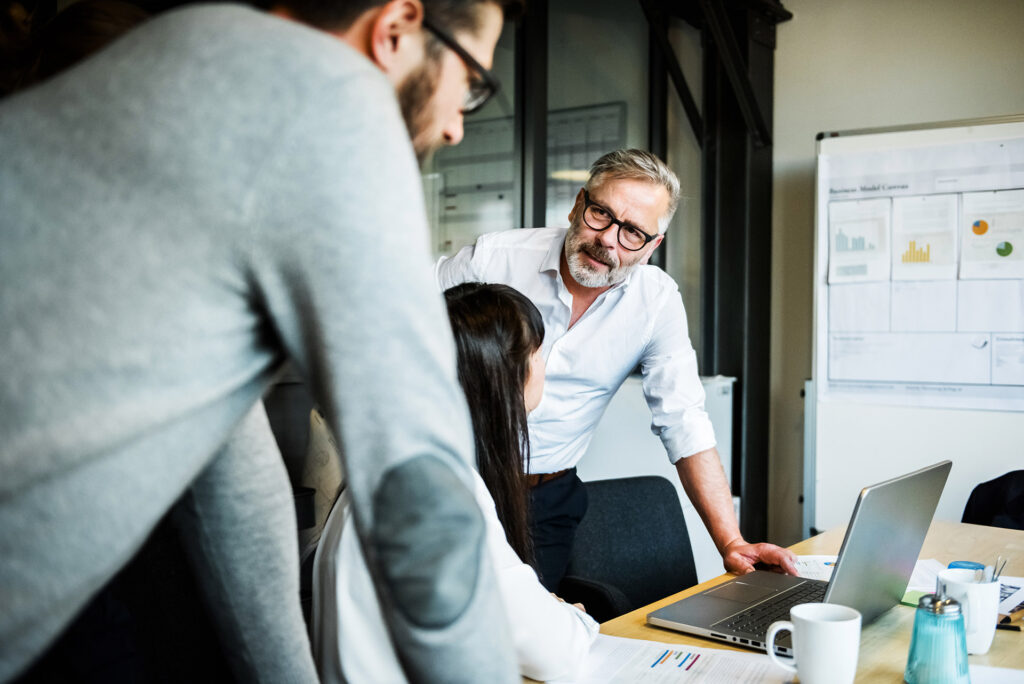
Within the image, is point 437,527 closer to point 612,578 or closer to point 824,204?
point 612,578

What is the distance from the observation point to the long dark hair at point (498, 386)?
1.47m

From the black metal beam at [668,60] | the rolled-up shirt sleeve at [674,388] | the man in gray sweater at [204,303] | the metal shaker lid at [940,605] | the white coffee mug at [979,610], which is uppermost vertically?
the black metal beam at [668,60]

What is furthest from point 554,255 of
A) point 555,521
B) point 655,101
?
point 655,101

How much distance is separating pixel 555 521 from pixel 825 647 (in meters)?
1.13

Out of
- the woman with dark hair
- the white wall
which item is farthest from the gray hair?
the white wall

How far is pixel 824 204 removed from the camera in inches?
147

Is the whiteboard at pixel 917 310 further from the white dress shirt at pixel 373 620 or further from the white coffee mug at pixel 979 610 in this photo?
the white dress shirt at pixel 373 620

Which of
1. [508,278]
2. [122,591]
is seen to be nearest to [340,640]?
[122,591]

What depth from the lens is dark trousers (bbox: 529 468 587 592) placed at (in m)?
2.16

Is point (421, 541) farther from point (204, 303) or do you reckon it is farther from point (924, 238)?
point (924, 238)

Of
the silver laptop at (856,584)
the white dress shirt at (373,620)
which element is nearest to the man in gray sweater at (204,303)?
the white dress shirt at (373,620)

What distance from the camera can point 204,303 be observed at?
1.58 feet

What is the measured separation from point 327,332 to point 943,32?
419cm

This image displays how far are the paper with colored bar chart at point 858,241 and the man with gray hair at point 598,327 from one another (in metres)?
1.58
